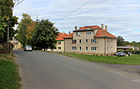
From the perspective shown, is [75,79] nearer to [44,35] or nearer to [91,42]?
[44,35]

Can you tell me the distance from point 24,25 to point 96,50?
33814mm

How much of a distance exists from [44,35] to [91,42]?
15998 millimetres

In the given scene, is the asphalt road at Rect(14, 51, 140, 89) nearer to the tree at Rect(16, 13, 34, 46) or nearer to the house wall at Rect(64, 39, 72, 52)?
the house wall at Rect(64, 39, 72, 52)

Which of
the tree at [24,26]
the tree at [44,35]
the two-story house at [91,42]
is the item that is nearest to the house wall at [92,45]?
the two-story house at [91,42]

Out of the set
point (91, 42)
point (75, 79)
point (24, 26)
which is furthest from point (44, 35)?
point (75, 79)

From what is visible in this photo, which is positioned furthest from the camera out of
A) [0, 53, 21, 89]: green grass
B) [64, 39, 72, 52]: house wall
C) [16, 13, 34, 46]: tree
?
[16, 13, 34, 46]: tree

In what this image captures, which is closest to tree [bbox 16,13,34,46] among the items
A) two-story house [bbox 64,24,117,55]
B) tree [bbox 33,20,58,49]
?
tree [bbox 33,20,58,49]

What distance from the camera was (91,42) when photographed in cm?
5303

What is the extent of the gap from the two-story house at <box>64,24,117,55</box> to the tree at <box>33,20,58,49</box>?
27.3ft

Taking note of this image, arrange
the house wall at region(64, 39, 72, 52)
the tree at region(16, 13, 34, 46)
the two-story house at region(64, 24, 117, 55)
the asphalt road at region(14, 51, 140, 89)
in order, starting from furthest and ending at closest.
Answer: the tree at region(16, 13, 34, 46) → the house wall at region(64, 39, 72, 52) → the two-story house at region(64, 24, 117, 55) → the asphalt road at region(14, 51, 140, 89)

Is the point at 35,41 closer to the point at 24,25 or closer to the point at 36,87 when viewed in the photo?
the point at 24,25

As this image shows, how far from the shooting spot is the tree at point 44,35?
49622mm

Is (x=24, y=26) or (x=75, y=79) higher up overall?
(x=24, y=26)

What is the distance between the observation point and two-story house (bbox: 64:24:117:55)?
168 feet
